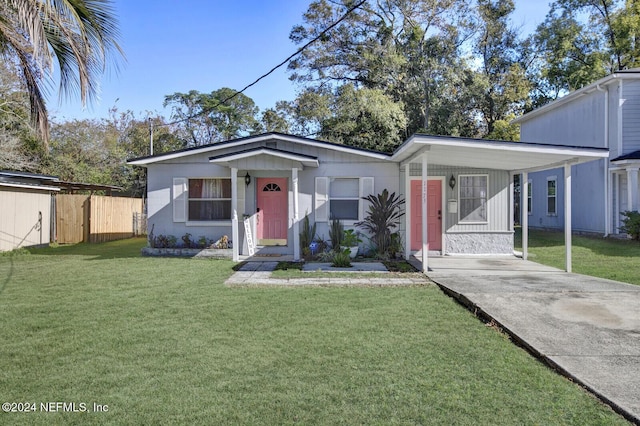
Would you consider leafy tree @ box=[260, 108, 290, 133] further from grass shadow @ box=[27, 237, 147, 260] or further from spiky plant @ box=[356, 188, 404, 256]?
spiky plant @ box=[356, 188, 404, 256]

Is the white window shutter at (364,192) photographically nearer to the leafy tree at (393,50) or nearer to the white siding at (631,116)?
the white siding at (631,116)

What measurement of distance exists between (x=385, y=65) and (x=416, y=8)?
4.42 meters

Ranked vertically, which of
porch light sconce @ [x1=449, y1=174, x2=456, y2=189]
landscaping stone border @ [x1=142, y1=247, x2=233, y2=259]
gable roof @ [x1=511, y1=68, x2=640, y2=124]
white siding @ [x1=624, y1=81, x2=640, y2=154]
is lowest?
landscaping stone border @ [x1=142, y1=247, x2=233, y2=259]

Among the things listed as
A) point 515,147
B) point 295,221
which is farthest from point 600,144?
point 295,221

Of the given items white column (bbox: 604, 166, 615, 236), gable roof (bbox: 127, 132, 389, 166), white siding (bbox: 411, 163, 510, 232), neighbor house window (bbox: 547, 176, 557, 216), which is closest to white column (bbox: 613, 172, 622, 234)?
white column (bbox: 604, 166, 615, 236)

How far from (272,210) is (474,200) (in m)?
5.51

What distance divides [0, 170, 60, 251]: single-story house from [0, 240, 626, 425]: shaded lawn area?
7.58 m

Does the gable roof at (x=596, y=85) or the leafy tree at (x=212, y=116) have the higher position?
the leafy tree at (x=212, y=116)

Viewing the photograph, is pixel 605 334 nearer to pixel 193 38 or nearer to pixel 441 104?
pixel 193 38

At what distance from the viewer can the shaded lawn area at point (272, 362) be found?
10.1 feet

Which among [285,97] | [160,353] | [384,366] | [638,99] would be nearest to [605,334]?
[384,366]

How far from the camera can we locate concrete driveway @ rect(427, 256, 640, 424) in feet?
12.0

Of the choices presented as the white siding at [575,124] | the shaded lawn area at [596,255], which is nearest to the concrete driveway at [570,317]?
the shaded lawn area at [596,255]

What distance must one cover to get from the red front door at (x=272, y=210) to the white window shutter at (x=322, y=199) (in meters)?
1.10
